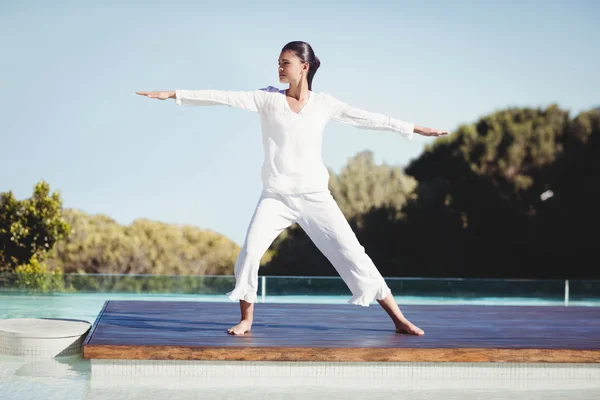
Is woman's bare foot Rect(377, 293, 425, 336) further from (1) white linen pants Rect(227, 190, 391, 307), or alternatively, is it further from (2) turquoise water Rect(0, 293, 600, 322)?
(2) turquoise water Rect(0, 293, 600, 322)

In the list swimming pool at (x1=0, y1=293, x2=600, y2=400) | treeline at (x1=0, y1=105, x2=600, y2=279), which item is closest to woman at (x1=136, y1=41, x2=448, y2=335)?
swimming pool at (x1=0, y1=293, x2=600, y2=400)

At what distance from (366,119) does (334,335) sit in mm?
1152

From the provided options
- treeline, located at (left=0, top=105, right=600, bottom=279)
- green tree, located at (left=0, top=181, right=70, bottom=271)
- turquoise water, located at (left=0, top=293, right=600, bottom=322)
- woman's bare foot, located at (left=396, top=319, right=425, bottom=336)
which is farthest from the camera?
treeline, located at (left=0, top=105, right=600, bottom=279)

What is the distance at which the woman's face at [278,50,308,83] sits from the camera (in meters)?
4.53

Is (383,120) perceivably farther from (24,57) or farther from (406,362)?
(24,57)

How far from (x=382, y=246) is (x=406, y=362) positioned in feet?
53.2

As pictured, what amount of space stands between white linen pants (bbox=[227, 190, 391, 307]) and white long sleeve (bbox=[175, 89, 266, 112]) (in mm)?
457

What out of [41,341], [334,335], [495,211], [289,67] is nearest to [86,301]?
[41,341]

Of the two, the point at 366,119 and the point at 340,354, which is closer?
the point at 340,354

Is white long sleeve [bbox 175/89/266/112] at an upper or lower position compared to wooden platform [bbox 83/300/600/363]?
upper

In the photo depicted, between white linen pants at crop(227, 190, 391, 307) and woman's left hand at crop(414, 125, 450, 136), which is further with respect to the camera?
woman's left hand at crop(414, 125, 450, 136)

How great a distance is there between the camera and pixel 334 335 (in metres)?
4.81

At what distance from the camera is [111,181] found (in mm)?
28344

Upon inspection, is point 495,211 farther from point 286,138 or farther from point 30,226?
point 286,138
